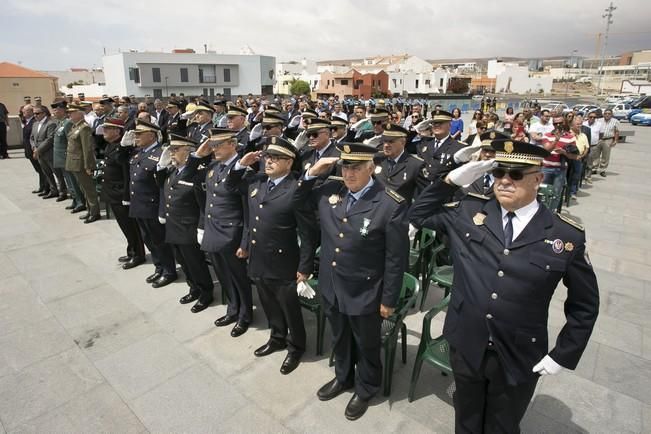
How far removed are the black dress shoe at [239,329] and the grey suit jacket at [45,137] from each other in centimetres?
676

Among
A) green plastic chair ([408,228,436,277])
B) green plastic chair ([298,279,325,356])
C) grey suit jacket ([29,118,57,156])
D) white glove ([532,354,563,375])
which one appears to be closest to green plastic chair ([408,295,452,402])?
white glove ([532,354,563,375])

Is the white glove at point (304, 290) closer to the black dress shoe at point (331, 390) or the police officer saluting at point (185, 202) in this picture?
the black dress shoe at point (331, 390)

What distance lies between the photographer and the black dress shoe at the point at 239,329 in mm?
4070

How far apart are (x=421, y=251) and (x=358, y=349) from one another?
6.13 feet

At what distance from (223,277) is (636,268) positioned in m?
5.78

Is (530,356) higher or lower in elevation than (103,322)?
higher

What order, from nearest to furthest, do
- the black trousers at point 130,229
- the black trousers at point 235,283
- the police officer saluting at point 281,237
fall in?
the police officer saluting at point 281,237
the black trousers at point 235,283
the black trousers at point 130,229

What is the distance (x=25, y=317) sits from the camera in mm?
4418

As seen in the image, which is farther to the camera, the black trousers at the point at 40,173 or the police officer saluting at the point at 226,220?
the black trousers at the point at 40,173

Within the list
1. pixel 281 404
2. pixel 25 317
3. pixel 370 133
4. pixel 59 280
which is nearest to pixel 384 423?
pixel 281 404

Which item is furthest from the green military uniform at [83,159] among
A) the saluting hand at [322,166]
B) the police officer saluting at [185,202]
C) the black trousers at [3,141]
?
the black trousers at [3,141]

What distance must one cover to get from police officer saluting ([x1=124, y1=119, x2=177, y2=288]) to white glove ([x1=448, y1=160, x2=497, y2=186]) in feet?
12.0

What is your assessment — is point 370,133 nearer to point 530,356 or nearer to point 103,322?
point 103,322

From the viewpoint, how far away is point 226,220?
389cm
